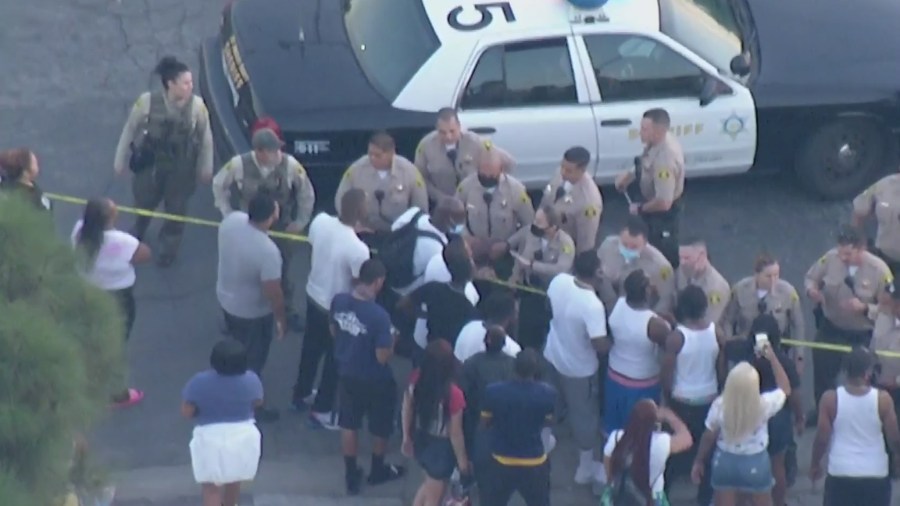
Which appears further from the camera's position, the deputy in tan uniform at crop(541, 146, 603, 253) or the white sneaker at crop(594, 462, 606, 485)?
the deputy in tan uniform at crop(541, 146, 603, 253)

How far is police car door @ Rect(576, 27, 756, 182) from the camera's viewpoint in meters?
11.5

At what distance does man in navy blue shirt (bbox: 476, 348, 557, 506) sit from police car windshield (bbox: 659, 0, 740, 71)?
3.84 meters

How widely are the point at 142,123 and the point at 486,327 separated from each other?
3.10m

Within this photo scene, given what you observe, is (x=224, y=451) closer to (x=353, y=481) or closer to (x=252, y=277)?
(x=353, y=481)

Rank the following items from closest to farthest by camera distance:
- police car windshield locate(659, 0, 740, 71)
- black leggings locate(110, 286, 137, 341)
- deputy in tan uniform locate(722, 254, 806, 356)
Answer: deputy in tan uniform locate(722, 254, 806, 356) < black leggings locate(110, 286, 137, 341) < police car windshield locate(659, 0, 740, 71)

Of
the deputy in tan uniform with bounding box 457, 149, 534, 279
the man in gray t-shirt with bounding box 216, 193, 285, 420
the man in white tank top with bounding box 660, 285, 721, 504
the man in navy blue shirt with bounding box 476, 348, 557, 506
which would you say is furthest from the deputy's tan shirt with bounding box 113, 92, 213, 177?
the man in white tank top with bounding box 660, 285, 721, 504

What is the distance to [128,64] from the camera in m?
13.7

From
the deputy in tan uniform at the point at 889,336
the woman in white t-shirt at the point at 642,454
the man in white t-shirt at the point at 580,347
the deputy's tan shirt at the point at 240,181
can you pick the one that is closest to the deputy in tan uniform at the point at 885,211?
the deputy in tan uniform at the point at 889,336

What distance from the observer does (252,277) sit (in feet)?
32.0

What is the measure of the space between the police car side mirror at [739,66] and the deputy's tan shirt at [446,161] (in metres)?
1.97

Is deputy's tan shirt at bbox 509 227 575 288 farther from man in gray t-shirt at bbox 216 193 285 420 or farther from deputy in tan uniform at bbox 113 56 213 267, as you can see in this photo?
deputy in tan uniform at bbox 113 56 213 267

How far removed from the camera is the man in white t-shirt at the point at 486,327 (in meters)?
8.95

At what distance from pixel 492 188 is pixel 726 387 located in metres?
2.24

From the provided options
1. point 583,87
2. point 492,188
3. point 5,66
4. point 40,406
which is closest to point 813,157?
point 583,87
